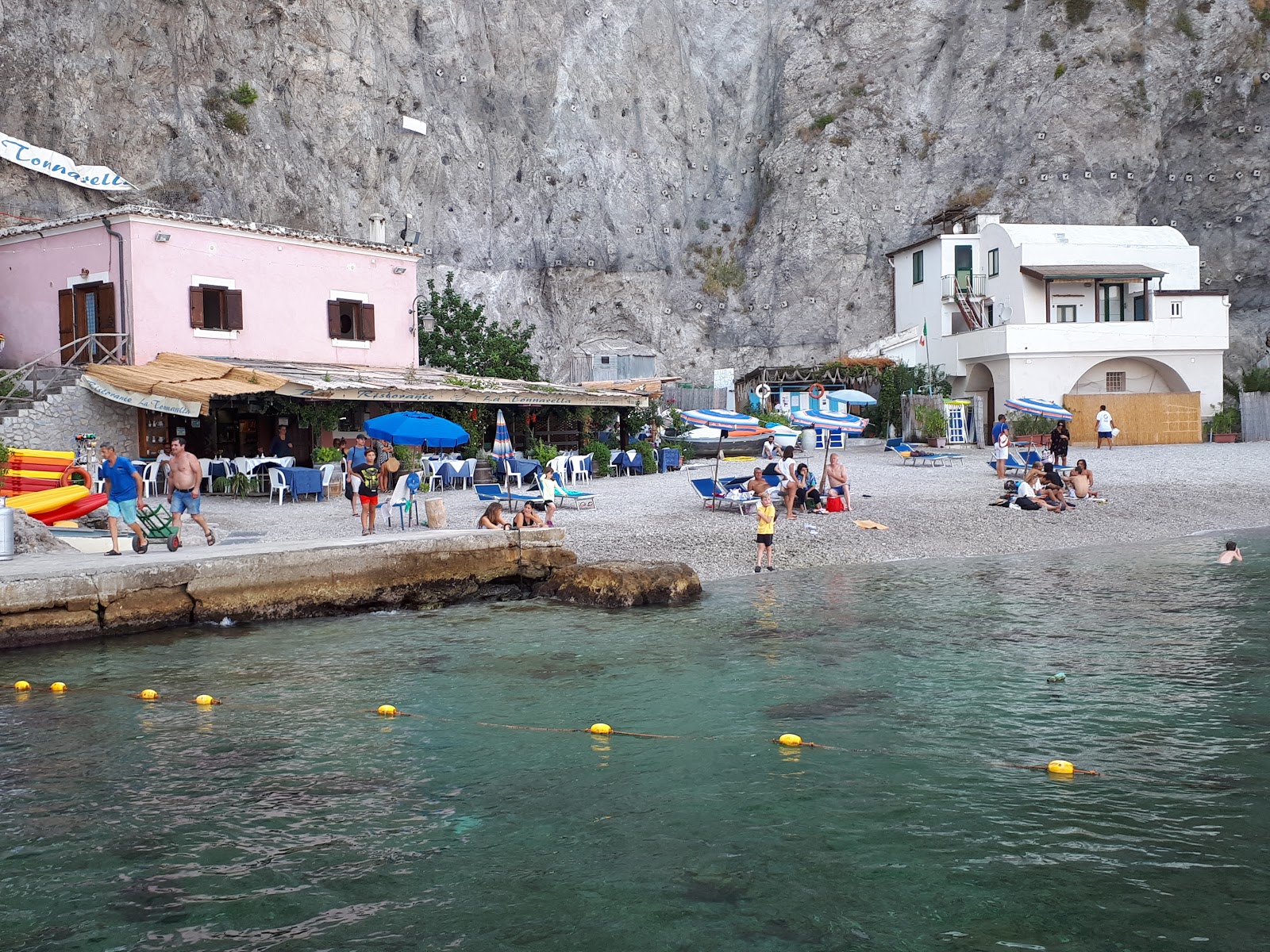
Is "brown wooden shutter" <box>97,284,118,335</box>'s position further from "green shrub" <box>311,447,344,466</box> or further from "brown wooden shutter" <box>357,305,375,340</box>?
"brown wooden shutter" <box>357,305,375,340</box>

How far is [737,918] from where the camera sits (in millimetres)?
5426

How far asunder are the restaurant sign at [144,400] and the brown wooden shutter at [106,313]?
1783 millimetres

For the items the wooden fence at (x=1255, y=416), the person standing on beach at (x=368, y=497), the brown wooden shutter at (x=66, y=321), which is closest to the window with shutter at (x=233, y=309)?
the brown wooden shutter at (x=66, y=321)

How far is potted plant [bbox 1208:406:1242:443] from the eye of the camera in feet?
121

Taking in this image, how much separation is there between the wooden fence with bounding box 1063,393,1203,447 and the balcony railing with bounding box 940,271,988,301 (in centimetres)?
874

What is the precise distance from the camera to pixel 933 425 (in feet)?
121

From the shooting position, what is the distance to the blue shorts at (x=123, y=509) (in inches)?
551

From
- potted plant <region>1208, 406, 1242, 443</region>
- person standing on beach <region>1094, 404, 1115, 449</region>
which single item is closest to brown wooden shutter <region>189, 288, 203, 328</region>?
person standing on beach <region>1094, 404, 1115, 449</region>

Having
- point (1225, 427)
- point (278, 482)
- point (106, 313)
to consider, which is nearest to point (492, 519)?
point (278, 482)

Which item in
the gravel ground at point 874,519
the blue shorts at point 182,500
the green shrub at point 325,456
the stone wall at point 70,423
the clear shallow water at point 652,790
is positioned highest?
the stone wall at point 70,423

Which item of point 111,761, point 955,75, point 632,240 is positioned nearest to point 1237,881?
point 111,761

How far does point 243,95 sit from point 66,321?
667 inches

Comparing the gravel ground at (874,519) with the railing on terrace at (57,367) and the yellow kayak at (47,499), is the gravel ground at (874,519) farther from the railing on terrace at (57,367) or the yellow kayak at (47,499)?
the railing on terrace at (57,367)

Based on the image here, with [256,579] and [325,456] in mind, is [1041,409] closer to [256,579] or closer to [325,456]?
[325,456]
